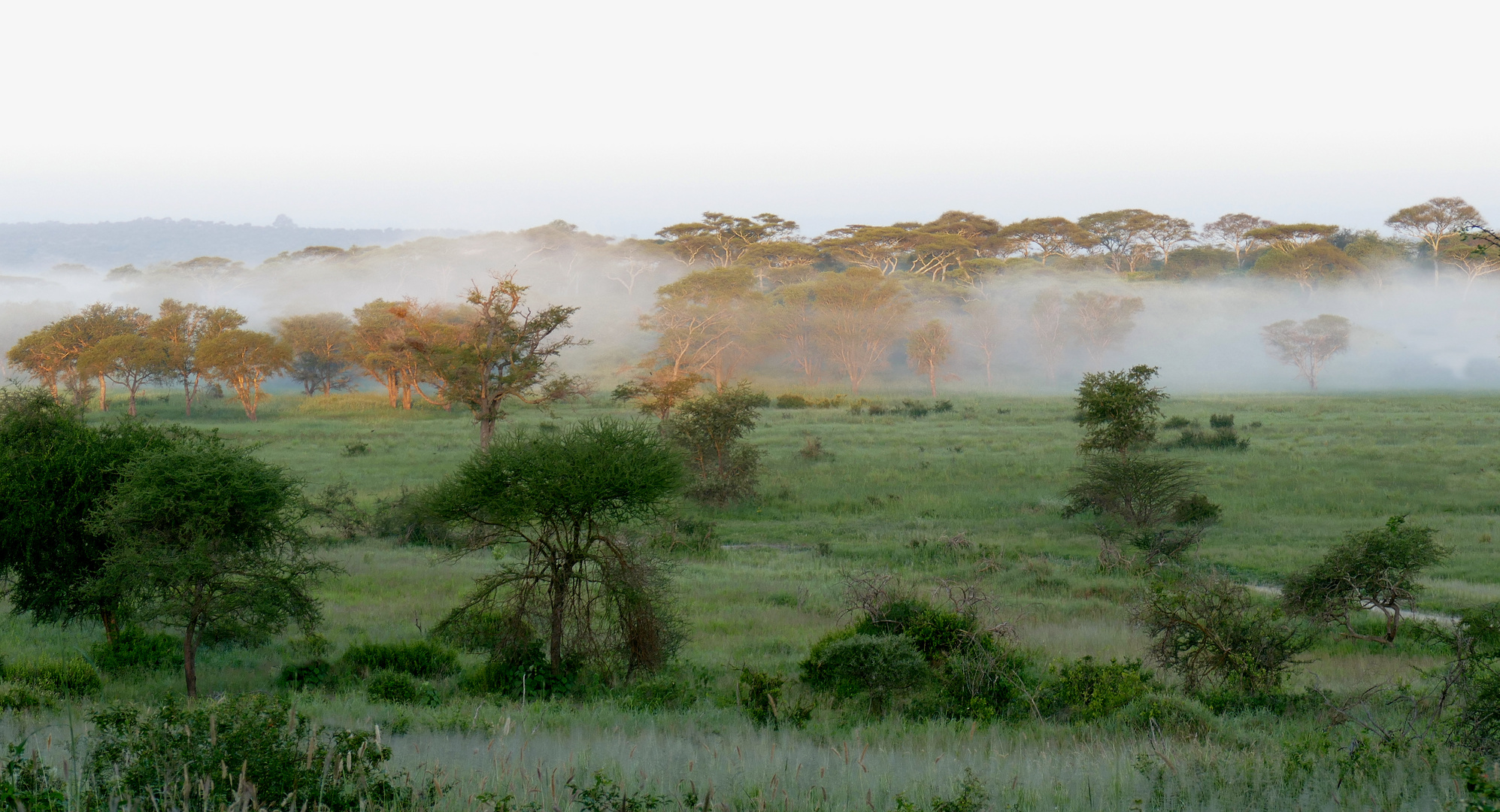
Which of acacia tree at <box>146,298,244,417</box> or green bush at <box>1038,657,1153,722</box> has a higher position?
acacia tree at <box>146,298,244,417</box>

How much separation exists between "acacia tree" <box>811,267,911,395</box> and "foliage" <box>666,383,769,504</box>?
45895 millimetres

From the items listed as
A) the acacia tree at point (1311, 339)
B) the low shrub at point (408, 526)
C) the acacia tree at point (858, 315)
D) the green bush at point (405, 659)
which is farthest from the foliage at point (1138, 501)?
the acacia tree at point (1311, 339)

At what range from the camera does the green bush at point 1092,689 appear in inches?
348

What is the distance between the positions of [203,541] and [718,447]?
20573mm

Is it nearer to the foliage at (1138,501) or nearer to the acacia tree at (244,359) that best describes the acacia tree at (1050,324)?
the acacia tree at (244,359)

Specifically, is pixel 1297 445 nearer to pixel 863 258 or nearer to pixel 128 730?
pixel 128 730

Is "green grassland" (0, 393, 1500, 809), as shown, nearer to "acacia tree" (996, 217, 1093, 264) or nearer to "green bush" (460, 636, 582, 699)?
"green bush" (460, 636, 582, 699)

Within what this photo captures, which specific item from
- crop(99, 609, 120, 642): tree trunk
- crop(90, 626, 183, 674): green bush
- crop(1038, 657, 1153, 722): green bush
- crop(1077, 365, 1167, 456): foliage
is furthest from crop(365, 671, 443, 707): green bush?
crop(1077, 365, 1167, 456): foliage

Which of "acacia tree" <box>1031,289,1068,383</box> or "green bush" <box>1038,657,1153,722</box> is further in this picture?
"acacia tree" <box>1031,289,1068,383</box>

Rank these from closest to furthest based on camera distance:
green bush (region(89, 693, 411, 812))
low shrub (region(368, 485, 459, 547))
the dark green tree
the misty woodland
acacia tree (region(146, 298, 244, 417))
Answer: green bush (region(89, 693, 411, 812)), the misty woodland, the dark green tree, low shrub (region(368, 485, 459, 547)), acacia tree (region(146, 298, 244, 417))

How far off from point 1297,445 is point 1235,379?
59.9 metres

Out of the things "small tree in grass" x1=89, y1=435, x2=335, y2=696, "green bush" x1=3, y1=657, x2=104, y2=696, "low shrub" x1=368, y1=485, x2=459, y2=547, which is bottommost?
"low shrub" x1=368, y1=485, x2=459, y2=547

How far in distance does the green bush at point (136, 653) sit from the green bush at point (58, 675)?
74 cm

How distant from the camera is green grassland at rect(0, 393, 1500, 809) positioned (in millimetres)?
5098
